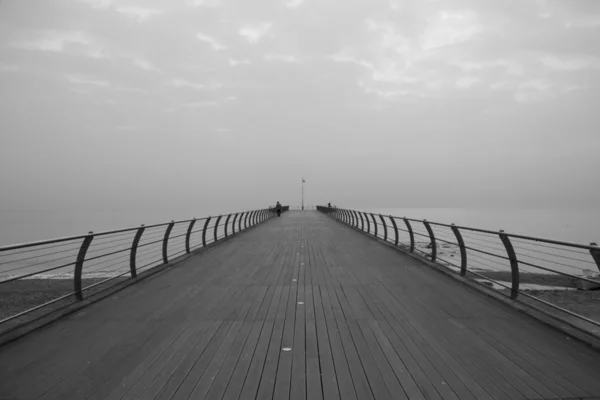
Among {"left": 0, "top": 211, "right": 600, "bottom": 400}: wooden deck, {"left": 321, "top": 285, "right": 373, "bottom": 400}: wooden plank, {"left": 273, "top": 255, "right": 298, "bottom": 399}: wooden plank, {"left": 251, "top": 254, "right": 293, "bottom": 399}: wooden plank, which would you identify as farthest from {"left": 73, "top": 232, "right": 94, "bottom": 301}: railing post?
{"left": 321, "top": 285, "right": 373, "bottom": 400}: wooden plank

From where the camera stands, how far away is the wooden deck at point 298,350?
2711mm

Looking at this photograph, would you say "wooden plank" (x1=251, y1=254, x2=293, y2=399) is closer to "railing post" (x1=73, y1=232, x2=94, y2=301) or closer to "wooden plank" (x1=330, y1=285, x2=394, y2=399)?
"wooden plank" (x1=330, y1=285, x2=394, y2=399)

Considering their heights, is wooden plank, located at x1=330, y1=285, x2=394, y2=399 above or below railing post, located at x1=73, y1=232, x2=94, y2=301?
below

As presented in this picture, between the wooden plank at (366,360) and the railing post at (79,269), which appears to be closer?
the wooden plank at (366,360)

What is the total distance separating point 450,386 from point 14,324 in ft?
16.1

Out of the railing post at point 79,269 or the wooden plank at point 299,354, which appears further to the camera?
the railing post at point 79,269

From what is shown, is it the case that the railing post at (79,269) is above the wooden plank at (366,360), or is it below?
above

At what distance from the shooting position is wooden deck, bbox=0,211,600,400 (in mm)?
2711

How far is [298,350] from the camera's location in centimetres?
339

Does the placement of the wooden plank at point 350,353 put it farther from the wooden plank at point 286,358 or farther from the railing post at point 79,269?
the railing post at point 79,269

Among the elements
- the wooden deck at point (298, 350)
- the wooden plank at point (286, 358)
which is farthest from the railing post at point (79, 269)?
the wooden plank at point (286, 358)

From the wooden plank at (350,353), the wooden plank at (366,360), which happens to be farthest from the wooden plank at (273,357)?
the wooden plank at (366,360)

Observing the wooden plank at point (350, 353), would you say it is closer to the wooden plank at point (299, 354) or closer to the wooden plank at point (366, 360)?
the wooden plank at point (366, 360)

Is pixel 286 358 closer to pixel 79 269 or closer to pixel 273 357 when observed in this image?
pixel 273 357
